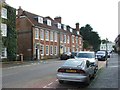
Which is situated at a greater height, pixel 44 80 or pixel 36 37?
pixel 36 37

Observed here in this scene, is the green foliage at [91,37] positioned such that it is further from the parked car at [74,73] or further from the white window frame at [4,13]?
the parked car at [74,73]

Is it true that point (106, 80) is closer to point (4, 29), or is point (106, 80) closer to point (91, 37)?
point (4, 29)

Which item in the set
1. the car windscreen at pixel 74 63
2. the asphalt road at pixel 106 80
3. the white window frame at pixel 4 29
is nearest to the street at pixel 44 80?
the asphalt road at pixel 106 80

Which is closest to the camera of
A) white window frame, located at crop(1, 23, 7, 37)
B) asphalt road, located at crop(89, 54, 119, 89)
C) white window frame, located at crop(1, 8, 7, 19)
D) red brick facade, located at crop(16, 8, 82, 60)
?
asphalt road, located at crop(89, 54, 119, 89)

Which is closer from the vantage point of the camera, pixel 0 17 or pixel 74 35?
pixel 0 17

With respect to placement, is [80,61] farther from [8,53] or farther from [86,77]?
[8,53]

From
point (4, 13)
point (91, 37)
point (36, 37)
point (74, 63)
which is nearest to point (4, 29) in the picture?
point (4, 13)

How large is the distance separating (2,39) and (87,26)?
89.9 m

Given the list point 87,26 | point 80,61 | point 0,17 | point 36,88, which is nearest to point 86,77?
point 80,61

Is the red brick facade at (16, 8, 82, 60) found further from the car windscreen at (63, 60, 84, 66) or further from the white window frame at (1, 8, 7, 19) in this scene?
the car windscreen at (63, 60, 84, 66)

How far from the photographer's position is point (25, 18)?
1925 inches

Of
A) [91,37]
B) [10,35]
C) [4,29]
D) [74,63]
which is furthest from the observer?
[91,37]

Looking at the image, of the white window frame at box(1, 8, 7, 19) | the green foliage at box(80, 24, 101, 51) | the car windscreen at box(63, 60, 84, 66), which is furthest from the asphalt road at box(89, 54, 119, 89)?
the green foliage at box(80, 24, 101, 51)

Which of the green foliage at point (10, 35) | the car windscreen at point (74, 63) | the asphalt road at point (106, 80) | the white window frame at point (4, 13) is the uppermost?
the white window frame at point (4, 13)
